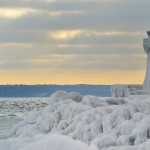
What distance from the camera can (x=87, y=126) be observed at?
31906 mm

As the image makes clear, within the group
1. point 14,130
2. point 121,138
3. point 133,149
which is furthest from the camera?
point 14,130

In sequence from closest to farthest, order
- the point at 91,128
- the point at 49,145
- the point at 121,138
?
the point at 49,145 → the point at 121,138 → the point at 91,128

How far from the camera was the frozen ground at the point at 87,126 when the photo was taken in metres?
20.2

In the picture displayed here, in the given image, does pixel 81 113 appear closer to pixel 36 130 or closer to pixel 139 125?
pixel 36 130

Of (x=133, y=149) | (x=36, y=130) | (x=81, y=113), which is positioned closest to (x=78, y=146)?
(x=133, y=149)

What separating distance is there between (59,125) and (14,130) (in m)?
6.99

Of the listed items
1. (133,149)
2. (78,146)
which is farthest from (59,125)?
(78,146)

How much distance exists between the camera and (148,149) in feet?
73.0

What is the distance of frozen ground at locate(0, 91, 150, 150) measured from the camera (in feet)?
66.4

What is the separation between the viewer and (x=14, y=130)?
139 feet

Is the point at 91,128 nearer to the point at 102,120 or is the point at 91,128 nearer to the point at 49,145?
the point at 102,120

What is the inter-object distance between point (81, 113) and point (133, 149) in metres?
11.4

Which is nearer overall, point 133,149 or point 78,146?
point 78,146

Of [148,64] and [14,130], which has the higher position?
[148,64]
